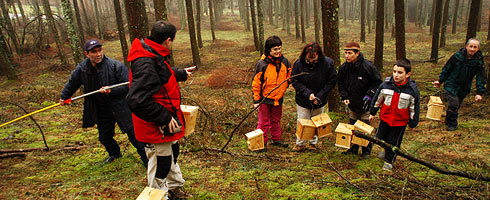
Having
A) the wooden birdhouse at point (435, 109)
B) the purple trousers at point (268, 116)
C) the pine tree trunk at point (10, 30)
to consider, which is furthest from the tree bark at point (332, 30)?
the pine tree trunk at point (10, 30)

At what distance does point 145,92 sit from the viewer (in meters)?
2.64

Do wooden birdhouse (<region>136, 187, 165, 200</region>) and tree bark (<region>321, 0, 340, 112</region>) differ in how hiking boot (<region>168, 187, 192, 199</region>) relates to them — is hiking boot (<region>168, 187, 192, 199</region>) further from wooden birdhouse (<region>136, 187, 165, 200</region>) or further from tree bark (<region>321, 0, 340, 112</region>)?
tree bark (<region>321, 0, 340, 112</region>)

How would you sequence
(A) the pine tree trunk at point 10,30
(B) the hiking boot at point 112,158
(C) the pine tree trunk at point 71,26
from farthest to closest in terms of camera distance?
(A) the pine tree trunk at point 10,30 < (C) the pine tree trunk at point 71,26 < (B) the hiking boot at point 112,158

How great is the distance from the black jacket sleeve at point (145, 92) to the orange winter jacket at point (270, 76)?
252 centimetres

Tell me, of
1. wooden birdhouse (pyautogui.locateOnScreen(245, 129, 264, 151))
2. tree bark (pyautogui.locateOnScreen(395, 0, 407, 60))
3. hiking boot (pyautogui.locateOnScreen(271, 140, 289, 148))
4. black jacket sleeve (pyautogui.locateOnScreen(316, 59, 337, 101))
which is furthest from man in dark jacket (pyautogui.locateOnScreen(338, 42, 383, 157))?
tree bark (pyautogui.locateOnScreen(395, 0, 407, 60))

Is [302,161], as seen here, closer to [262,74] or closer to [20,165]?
[262,74]

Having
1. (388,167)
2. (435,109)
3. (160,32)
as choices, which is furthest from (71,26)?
(435,109)

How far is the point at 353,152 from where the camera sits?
5.01 metres

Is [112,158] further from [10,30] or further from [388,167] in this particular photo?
[10,30]

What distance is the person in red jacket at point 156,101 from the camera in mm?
2652

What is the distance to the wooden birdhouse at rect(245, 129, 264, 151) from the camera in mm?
5039

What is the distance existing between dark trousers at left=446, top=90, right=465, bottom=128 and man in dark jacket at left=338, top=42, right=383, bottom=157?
2.92 meters

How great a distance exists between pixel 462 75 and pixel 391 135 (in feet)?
10.3

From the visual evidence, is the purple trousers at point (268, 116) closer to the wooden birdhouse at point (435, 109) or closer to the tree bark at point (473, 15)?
the wooden birdhouse at point (435, 109)
